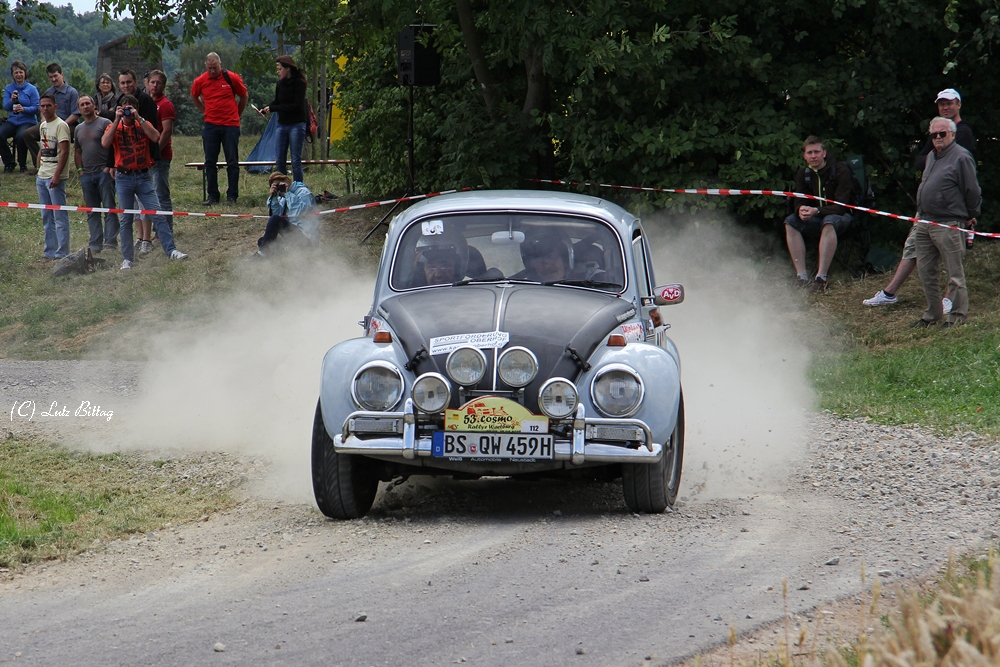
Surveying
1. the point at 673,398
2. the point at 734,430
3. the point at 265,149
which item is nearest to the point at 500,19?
the point at 734,430

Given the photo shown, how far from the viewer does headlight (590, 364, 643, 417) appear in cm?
614

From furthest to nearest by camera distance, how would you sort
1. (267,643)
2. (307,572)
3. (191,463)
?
(191,463), (307,572), (267,643)

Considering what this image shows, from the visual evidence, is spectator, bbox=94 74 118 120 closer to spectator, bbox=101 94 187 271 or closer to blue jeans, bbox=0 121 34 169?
spectator, bbox=101 94 187 271

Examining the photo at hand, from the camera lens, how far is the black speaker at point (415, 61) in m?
16.1

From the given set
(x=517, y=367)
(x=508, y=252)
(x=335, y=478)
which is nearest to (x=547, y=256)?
(x=508, y=252)

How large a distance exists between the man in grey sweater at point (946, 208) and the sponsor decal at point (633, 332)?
20.4ft

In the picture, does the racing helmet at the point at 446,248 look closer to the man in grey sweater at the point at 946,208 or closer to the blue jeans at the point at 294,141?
the man in grey sweater at the point at 946,208

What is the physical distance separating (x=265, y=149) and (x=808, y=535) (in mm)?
22991

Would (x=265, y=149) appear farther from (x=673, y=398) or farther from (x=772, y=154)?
(x=673, y=398)

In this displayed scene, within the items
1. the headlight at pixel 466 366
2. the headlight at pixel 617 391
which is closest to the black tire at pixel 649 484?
the headlight at pixel 617 391

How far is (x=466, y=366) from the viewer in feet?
20.3

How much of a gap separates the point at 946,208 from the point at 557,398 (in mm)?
7327

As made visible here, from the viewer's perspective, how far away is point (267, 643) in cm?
446

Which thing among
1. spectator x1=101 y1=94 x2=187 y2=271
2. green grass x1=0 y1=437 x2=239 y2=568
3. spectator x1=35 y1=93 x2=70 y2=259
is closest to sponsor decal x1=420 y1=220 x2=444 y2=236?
green grass x1=0 y1=437 x2=239 y2=568
